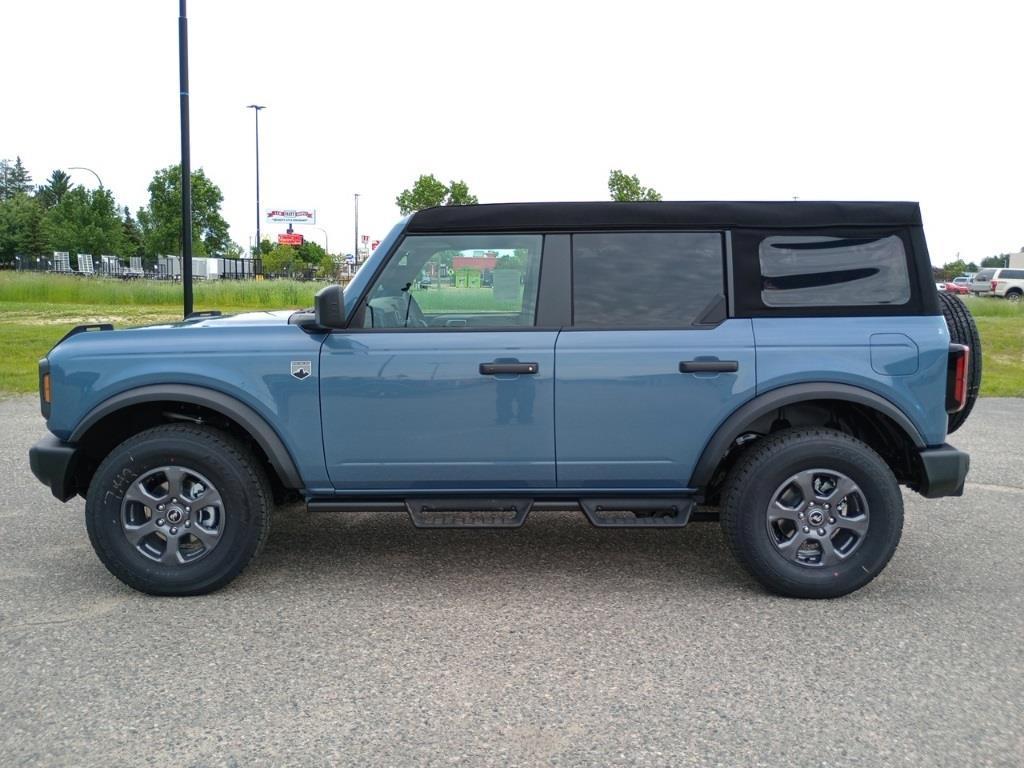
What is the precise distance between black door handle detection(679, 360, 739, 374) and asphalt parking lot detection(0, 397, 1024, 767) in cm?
108

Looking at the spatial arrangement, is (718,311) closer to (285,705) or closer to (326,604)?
(326,604)

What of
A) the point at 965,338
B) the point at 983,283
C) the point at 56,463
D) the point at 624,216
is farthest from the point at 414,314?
the point at 983,283

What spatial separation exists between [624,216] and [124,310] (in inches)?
834

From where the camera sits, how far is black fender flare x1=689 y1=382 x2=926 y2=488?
169 inches

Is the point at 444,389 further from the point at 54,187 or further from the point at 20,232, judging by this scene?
the point at 54,187

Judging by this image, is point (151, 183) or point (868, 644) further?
point (151, 183)

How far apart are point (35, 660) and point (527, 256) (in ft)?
8.91

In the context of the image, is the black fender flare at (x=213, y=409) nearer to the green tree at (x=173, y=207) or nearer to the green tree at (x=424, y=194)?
the green tree at (x=424, y=194)

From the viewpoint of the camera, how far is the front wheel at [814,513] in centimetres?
430

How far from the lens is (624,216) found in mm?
4520

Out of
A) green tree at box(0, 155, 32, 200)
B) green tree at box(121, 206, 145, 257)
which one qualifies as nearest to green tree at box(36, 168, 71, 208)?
green tree at box(0, 155, 32, 200)

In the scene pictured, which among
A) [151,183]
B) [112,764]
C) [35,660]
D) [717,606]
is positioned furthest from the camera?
[151,183]

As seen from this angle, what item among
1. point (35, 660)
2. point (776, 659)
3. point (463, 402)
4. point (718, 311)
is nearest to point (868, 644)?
point (776, 659)

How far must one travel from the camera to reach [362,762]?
2.94 meters
